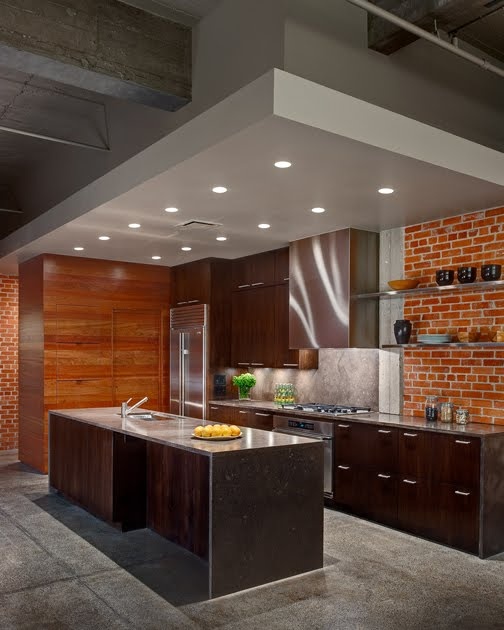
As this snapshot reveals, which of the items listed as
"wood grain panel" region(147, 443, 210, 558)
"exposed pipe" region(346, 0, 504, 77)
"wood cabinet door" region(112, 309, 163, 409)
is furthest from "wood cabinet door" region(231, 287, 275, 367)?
"exposed pipe" region(346, 0, 504, 77)

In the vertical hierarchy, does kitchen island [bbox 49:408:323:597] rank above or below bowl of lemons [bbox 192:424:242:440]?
below

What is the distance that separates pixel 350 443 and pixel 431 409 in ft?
2.56

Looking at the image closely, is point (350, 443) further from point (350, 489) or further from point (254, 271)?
point (254, 271)

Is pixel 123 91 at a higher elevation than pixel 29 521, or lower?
higher

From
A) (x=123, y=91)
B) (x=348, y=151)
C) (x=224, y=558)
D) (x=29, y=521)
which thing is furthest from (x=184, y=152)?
(x=29, y=521)

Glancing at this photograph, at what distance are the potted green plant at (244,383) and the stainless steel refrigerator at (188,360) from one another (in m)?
0.44

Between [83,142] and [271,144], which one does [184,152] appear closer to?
[271,144]

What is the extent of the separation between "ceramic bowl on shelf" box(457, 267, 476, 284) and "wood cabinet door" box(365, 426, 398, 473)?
1357 mm

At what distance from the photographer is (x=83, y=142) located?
534 cm

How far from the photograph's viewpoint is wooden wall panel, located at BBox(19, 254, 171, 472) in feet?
25.3

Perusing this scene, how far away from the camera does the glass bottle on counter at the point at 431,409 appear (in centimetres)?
525

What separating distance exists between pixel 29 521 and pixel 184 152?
3.54 m

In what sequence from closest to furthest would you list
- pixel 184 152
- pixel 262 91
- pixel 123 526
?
pixel 262 91 < pixel 184 152 < pixel 123 526

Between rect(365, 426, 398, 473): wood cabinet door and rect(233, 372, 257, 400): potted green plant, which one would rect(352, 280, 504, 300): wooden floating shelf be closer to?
rect(365, 426, 398, 473): wood cabinet door
